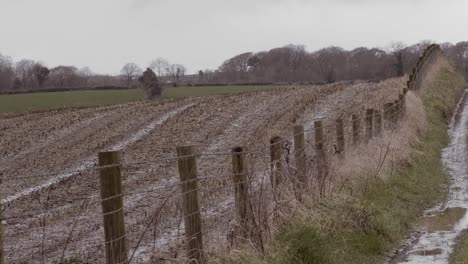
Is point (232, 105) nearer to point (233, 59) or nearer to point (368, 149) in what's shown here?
point (368, 149)

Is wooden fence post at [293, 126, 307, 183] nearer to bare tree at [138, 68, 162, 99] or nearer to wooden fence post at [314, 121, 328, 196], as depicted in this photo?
wooden fence post at [314, 121, 328, 196]

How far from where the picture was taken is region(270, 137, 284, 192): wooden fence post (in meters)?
8.00

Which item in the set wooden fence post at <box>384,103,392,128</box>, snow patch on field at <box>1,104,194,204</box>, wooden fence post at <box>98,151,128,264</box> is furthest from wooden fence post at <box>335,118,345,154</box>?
snow patch on field at <box>1,104,194,204</box>

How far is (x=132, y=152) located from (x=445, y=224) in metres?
14.4

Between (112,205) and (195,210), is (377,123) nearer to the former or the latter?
(195,210)

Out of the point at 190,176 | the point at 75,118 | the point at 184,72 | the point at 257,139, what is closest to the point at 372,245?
the point at 190,176

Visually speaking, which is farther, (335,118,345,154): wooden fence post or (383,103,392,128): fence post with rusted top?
(383,103,392,128): fence post with rusted top

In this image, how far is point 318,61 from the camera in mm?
141375

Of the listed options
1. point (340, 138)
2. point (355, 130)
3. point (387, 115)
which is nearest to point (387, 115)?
point (387, 115)

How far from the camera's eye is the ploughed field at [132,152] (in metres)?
8.96

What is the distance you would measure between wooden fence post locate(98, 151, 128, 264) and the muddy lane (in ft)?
15.0

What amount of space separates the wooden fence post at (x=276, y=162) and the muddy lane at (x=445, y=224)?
201 centimetres

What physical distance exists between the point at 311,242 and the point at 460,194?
6.91 m

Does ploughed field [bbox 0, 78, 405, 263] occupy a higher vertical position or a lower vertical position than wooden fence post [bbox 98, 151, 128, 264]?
lower
